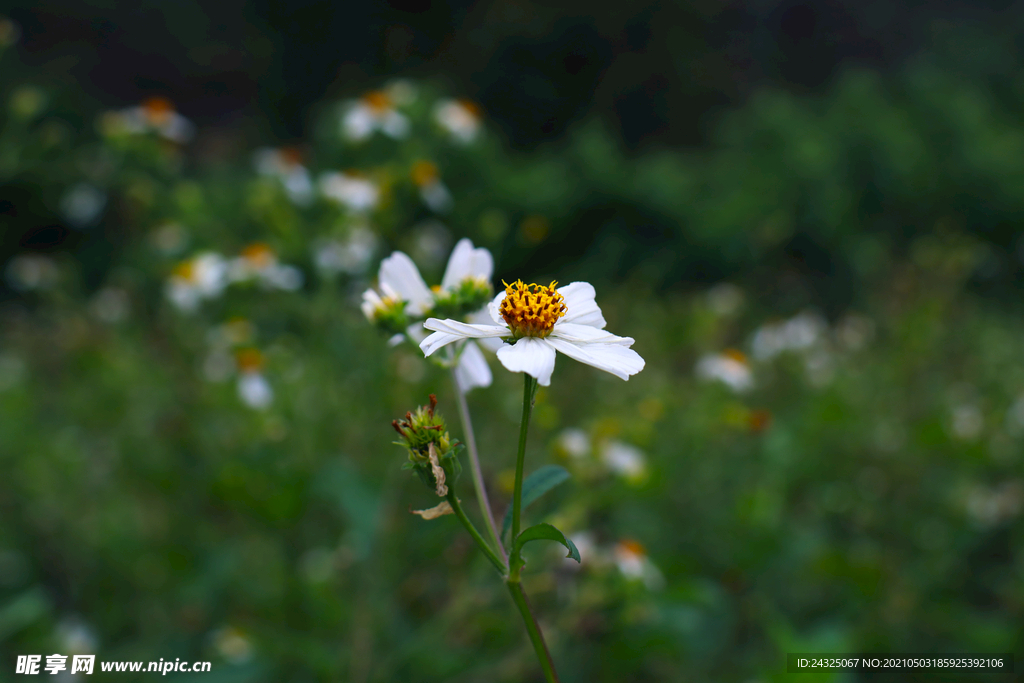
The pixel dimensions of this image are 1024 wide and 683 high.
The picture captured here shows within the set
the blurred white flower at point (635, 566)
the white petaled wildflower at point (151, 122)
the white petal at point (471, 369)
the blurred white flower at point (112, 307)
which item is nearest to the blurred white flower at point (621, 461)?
the blurred white flower at point (635, 566)

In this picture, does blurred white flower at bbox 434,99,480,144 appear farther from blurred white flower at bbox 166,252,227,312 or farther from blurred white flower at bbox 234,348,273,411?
blurred white flower at bbox 234,348,273,411

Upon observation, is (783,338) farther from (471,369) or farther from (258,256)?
(471,369)

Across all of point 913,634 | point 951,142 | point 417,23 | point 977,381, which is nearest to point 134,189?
point 913,634

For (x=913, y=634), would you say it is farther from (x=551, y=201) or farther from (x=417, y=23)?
(x=417, y=23)

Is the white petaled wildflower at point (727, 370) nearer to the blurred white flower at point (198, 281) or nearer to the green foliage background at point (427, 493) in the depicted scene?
the green foliage background at point (427, 493)

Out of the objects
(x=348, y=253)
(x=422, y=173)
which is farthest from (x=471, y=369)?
(x=422, y=173)
